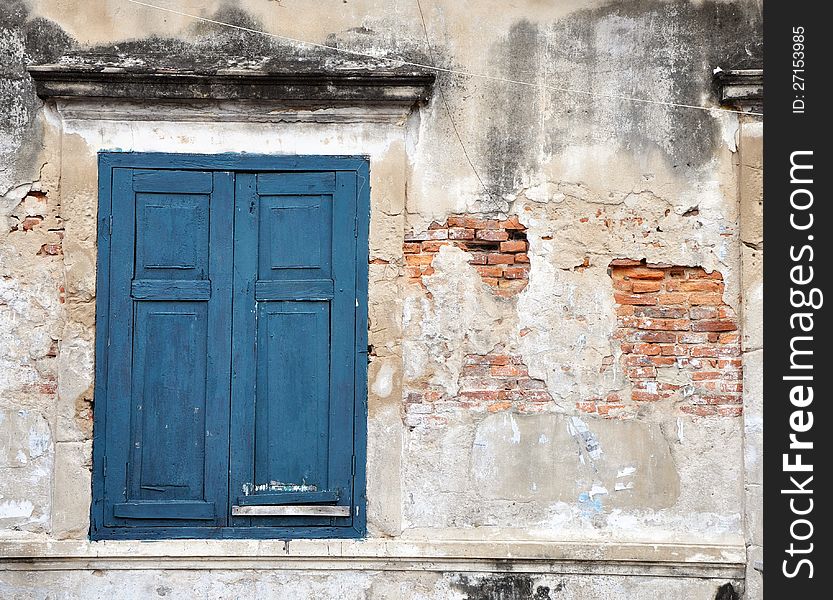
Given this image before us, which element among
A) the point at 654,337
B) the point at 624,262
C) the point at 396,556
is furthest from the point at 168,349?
the point at 654,337

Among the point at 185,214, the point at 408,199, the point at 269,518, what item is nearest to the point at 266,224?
the point at 185,214

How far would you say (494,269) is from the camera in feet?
16.1

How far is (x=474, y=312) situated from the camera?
4.90 metres

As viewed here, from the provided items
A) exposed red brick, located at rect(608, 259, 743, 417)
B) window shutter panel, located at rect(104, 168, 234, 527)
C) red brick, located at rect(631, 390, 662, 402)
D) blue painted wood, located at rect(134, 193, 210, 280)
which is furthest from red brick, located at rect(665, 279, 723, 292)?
blue painted wood, located at rect(134, 193, 210, 280)

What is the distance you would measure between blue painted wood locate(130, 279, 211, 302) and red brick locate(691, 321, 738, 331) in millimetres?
2498

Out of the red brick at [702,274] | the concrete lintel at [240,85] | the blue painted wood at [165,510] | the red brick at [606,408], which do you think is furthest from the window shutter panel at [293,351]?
the red brick at [702,274]

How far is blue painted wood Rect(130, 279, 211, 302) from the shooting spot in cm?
483

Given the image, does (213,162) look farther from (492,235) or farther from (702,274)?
(702,274)

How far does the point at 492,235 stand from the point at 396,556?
1.70m

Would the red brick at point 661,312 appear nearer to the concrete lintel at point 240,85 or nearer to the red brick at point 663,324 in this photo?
the red brick at point 663,324

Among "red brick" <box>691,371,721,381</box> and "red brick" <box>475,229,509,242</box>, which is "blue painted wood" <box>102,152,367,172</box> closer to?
"red brick" <box>475,229,509,242</box>

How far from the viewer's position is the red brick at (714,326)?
4879mm

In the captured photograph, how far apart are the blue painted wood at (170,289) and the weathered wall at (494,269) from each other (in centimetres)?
27
